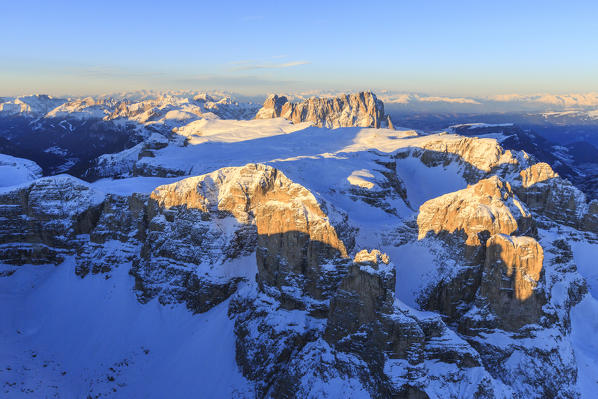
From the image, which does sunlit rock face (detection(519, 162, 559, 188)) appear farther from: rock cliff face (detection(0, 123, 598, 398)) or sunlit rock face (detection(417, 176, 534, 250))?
sunlit rock face (detection(417, 176, 534, 250))

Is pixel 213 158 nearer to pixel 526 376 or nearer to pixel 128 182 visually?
pixel 128 182

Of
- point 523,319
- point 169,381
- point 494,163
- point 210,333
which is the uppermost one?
point 494,163

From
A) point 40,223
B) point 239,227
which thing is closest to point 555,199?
point 239,227

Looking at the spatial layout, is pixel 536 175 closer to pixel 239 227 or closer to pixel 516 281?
pixel 516 281

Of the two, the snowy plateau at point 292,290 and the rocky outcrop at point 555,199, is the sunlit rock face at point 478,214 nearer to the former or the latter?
the snowy plateau at point 292,290

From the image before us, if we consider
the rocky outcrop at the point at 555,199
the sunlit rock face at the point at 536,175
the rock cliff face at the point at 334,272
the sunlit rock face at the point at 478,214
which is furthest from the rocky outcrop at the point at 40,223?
the sunlit rock face at the point at 536,175

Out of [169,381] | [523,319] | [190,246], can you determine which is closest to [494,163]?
[523,319]
